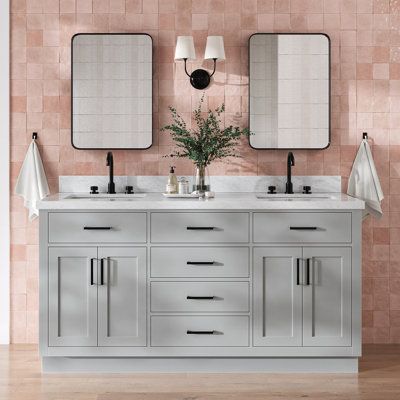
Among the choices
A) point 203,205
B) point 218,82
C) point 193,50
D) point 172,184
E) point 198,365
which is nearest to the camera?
point 203,205

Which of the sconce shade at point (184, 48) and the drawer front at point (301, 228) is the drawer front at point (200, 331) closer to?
the drawer front at point (301, 228)

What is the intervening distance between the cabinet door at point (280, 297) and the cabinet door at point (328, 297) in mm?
47

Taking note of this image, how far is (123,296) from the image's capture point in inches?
136

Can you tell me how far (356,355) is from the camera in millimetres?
3455

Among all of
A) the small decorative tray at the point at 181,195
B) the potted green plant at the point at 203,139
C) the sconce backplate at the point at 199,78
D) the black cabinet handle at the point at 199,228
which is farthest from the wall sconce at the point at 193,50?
the black cabinet handle at the point at 199,228

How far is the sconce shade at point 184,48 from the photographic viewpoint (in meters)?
3.86

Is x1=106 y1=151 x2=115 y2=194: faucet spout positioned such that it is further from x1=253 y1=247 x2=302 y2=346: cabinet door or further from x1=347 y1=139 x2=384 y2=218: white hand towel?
x1=347 y1=139 x2=384 y2=218: white hand towel

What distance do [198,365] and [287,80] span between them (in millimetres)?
1735

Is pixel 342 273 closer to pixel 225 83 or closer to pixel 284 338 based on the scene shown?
pixel 284 338

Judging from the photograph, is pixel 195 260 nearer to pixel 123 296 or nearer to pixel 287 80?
pixel 123 296

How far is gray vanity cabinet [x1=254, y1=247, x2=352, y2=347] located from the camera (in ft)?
11.3

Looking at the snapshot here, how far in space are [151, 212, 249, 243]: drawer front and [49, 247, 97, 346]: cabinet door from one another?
36 centimetres

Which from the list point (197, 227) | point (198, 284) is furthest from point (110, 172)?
point (198, 284)

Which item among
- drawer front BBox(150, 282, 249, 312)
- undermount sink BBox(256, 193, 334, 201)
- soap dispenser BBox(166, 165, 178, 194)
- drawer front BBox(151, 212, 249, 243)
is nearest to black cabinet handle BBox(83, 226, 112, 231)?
drawer front BBox(151, 212, 249, 243)
